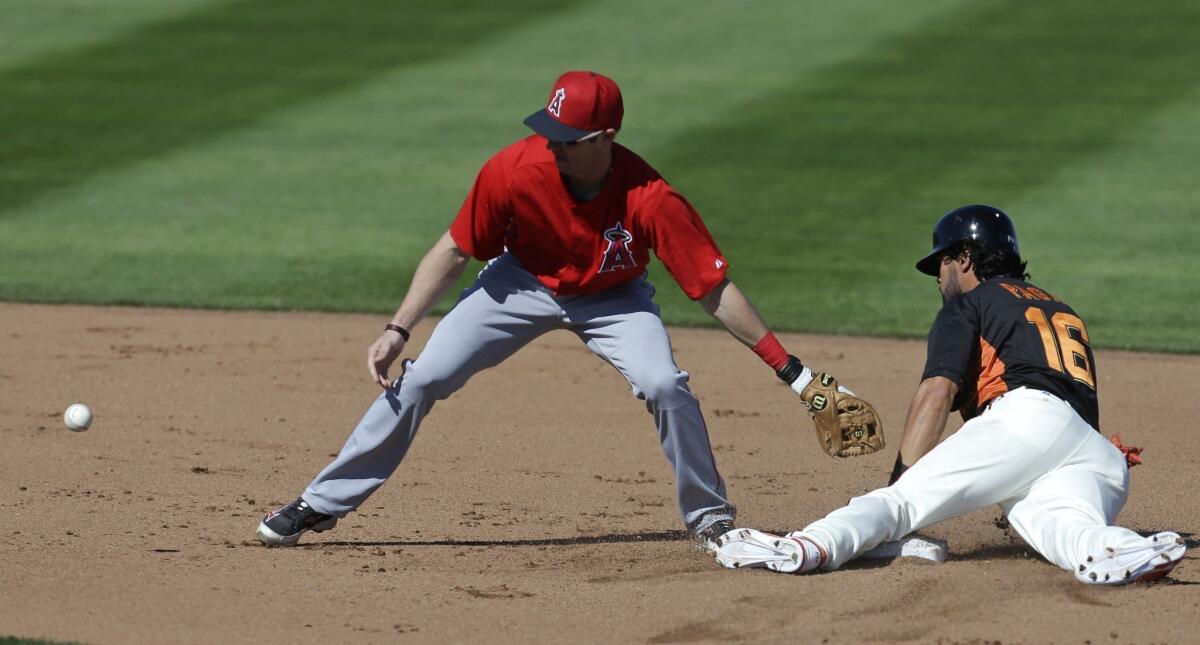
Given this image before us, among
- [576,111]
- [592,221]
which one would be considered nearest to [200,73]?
[592,221]

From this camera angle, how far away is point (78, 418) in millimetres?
7227

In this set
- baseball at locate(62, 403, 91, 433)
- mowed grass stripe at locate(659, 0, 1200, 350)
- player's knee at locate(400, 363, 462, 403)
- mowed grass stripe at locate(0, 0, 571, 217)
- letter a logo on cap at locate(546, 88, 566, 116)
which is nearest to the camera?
letter a logo on cap at locate(546, 88, 566, 116)

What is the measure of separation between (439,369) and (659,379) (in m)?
0.74

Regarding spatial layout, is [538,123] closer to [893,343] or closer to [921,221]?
[893,343]

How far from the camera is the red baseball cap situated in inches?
206

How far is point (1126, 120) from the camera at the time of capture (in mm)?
13836

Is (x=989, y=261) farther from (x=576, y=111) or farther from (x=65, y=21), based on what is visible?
(x=65, y=21)

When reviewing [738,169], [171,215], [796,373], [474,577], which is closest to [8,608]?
[474,577]

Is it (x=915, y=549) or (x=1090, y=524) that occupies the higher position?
(x=1090, y=524)

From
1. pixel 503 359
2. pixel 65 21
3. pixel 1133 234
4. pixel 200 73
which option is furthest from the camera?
pixel 65 21

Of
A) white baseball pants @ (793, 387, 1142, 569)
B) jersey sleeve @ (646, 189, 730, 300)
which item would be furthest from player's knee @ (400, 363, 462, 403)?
white baseball pants @ (793, 387, 1142, 569)

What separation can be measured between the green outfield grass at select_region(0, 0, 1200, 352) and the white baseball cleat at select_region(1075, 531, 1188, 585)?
15.6 ft

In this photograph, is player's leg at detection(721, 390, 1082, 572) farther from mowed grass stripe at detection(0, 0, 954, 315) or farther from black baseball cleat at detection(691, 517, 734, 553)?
mowed grass stripe at detection(0, 0, 954, 315)

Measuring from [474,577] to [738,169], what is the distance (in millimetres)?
7872
